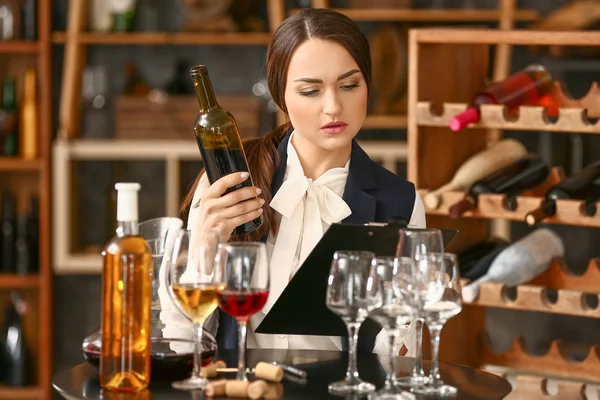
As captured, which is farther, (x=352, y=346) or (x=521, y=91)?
(x=521, y=91)

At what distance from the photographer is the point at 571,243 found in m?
3.93

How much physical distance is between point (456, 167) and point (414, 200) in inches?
30.9

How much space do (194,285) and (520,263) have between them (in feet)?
5.16

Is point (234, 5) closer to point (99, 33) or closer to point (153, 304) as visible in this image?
point (99, 33)

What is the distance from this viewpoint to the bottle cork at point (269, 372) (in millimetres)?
1511

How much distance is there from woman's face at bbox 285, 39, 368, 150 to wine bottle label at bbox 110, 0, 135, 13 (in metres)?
2.12

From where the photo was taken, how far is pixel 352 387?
147 cm

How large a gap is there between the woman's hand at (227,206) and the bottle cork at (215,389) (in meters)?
0.47

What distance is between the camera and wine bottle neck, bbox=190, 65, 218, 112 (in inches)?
74.4

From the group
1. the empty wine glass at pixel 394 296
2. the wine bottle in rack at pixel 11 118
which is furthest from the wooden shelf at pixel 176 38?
the empty wine glass at pixel 394 296

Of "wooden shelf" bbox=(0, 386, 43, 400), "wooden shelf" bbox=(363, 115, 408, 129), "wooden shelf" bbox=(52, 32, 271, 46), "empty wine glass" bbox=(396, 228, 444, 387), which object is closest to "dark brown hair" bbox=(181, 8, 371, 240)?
"empty wine glass" bbox=(396, 228, 444, 387)

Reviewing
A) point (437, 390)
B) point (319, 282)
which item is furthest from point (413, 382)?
point (319, 282)

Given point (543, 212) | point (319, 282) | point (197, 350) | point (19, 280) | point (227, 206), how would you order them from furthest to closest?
point (19, 280)
point (543, 212)
point (227, 206)
point (319, 282)
point (197, 350)

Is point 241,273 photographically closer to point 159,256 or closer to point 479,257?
point 159,256
